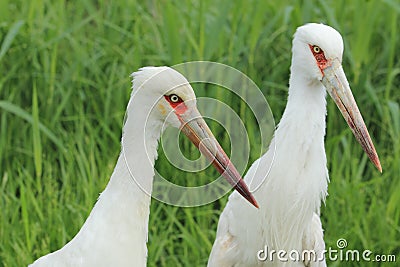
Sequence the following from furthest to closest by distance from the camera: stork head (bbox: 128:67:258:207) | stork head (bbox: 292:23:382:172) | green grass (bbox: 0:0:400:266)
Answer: green grass (bbox: 0:0:400:266) < stork head (bbox: 292:23:382:172) < stork head (bbox: 128:67:258:207)

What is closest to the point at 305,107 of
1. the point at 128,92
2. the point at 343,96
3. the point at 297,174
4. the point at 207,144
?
the point at 343,96

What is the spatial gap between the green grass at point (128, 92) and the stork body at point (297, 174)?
0.43 m

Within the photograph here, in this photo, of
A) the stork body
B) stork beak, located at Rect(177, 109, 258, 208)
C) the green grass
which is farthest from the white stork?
the green grass

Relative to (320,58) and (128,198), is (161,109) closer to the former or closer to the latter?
(128,198)

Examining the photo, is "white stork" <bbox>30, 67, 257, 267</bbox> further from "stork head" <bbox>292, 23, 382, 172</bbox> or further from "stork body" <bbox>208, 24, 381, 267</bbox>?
"stork head" <bbox>292, 23, 382, 172</bbox>

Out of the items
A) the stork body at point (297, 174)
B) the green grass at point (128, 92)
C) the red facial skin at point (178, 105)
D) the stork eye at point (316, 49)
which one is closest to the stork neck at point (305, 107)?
the stork body at point (297, 174)

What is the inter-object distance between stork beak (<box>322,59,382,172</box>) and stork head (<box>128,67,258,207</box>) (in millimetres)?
576

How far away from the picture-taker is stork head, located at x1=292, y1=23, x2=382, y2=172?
333cm

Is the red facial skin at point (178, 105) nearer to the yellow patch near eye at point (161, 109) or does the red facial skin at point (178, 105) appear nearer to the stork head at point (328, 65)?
the yellow patch near eye at point (161, 109)

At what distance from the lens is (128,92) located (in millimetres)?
4871

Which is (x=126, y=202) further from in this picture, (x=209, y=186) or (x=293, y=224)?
(x=209, y=186)

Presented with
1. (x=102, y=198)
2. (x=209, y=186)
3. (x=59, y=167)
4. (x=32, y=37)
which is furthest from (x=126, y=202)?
(x=32, y=37)

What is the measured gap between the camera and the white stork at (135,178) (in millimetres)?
2973

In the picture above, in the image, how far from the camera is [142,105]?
117 inches
